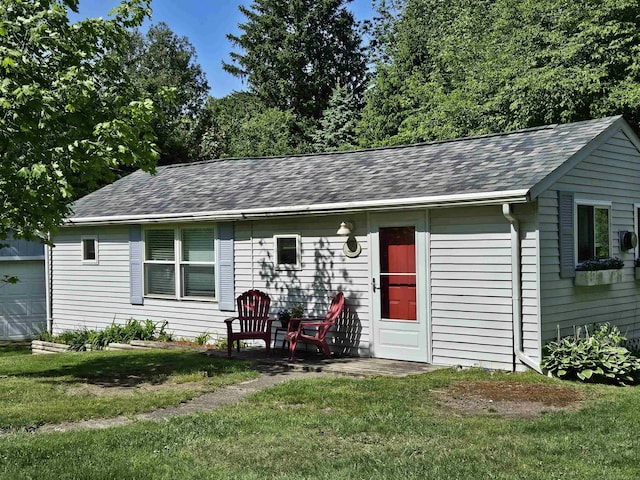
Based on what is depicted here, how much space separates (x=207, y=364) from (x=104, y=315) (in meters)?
5.22

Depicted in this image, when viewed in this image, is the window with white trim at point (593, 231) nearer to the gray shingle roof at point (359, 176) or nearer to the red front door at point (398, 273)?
the gray shingle roof at point (359, 176)

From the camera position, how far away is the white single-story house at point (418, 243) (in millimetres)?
8812

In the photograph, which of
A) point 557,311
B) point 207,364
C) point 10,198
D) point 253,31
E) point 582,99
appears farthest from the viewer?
point 253,31

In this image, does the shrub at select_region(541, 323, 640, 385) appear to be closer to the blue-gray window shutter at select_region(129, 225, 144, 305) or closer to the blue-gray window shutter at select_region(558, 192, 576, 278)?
the blue-gray window shutter at select_region(558, 192, 576, 278)

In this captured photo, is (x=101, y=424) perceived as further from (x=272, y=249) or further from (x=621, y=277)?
(x=621, y=277)

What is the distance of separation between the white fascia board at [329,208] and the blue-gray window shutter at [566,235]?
1047mm

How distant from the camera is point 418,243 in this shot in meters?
9.59

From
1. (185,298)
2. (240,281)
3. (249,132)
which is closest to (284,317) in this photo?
(240,281)

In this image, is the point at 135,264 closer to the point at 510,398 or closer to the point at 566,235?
the point at 566,235

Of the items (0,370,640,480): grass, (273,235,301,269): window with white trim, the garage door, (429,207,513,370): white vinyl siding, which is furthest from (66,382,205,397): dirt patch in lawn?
the garage door

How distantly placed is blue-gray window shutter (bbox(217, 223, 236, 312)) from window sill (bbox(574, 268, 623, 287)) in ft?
18.7

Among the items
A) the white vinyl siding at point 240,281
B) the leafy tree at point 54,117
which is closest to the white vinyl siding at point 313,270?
the white vinyl siding at point 240,281

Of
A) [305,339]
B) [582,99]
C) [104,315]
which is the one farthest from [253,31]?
[305,339]

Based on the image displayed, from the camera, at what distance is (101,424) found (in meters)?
6.44
